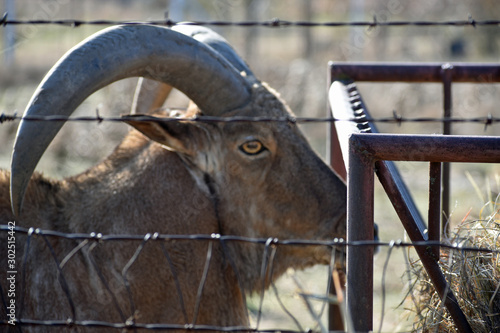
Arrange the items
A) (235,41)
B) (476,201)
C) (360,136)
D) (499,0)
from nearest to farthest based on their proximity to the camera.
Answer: (360,136), (476,201), (499,0), (235,41)

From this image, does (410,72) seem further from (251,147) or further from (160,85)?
(160,85)

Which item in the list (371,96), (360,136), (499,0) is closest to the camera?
(360,136)

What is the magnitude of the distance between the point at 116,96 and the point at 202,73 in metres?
9.60

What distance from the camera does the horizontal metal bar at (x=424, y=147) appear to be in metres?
2.40

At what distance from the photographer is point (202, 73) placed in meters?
3.59

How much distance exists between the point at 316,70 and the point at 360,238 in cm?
1575

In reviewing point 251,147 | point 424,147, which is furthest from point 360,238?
point 251,147

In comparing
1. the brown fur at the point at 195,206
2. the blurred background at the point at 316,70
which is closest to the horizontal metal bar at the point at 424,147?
the blurred background at the point at 316,70

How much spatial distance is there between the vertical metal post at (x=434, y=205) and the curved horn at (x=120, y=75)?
151 cm

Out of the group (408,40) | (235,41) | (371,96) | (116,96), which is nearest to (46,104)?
(116,96)

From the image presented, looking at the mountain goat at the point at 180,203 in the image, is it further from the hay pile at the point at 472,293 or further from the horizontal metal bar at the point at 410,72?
the hay pile at the point at 472,293

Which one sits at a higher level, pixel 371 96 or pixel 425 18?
pixel 425 18

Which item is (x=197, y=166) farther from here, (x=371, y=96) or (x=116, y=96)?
(x=371, y=96)

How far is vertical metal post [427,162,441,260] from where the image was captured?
2.65 m
